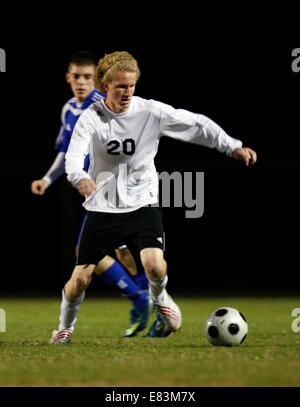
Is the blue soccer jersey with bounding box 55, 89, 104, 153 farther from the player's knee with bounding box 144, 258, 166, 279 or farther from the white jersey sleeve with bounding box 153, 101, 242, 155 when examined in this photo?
the player's knee with bounding box 144, 258, 166, 279

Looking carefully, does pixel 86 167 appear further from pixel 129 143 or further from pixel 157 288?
pixel 157 288

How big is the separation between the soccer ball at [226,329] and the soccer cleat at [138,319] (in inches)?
49.0

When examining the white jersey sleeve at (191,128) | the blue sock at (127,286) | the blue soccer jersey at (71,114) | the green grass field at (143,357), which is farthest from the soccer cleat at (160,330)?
the blue soccer jersey at (71,114)

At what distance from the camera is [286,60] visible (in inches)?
713

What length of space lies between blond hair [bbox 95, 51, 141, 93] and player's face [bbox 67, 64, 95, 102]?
51.8 inches

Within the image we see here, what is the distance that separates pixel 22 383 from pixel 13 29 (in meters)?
14.3

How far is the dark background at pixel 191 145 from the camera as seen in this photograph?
16.2 meters

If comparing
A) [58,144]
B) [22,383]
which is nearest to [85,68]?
[58,144]

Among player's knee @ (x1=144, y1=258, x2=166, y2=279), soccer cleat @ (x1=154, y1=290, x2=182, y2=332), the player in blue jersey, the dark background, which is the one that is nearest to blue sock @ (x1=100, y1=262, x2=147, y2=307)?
the player in blue jersey

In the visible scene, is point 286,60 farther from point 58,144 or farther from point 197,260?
point 58,144

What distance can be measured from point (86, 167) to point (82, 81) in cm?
86

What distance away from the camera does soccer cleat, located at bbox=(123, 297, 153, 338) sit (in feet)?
26.8

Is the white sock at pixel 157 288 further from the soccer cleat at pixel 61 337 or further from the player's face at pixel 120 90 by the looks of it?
the player's face at pixel 120 90

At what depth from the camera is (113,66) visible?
708cm
